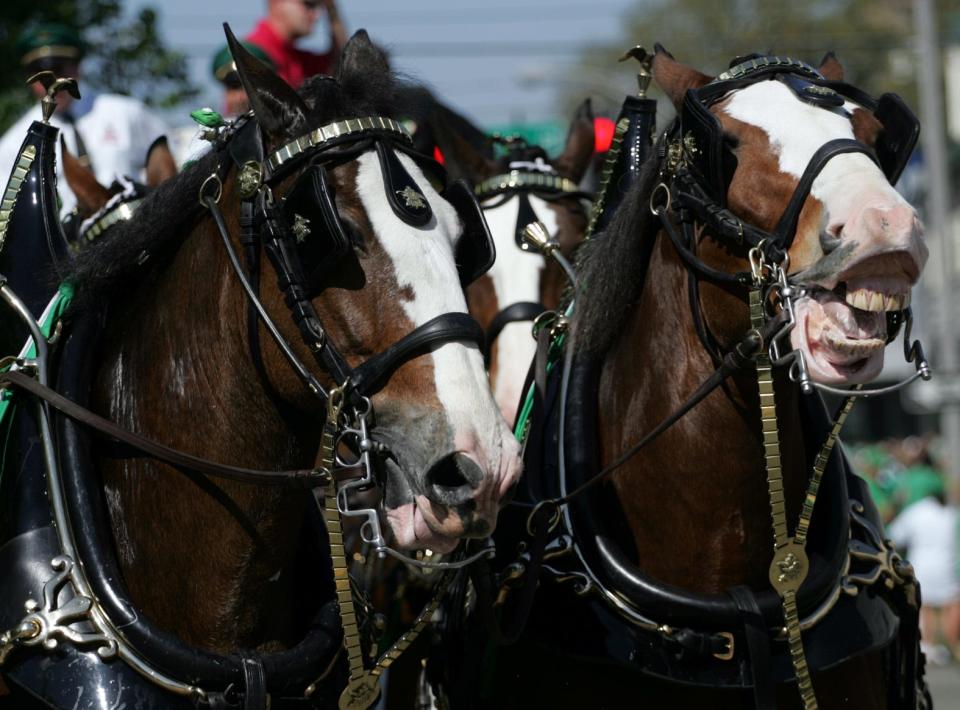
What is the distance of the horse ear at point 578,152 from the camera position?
593cm

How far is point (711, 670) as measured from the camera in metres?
3.49

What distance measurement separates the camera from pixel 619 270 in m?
3.83

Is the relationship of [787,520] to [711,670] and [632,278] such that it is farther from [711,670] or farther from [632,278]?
[632,278]

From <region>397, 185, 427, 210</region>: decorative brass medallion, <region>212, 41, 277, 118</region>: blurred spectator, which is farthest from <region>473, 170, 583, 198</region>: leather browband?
<region>397, 185, 427, 210</region>: decorative brass medallion

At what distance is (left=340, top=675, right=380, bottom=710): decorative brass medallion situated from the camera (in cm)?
326

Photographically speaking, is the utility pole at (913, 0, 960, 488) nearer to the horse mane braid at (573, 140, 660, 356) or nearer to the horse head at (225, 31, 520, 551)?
A: the horse mane braid at (573, 140, 660, 356)

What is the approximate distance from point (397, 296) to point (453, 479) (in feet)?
1.33

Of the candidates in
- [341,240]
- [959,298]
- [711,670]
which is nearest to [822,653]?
[711,670]

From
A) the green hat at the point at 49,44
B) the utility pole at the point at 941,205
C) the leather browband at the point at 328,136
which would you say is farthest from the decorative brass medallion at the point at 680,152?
the utility pole at the point at 941,205

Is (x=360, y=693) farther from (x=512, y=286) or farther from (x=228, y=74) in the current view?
(x=228, y=74)

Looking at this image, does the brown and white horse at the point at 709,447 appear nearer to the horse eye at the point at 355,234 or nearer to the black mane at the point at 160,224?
the black mane at the point at 160,224

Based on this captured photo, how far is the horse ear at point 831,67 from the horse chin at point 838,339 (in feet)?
3.04

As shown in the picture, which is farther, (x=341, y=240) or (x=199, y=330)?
(x=199, y=330)

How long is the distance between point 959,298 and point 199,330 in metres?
15.6
